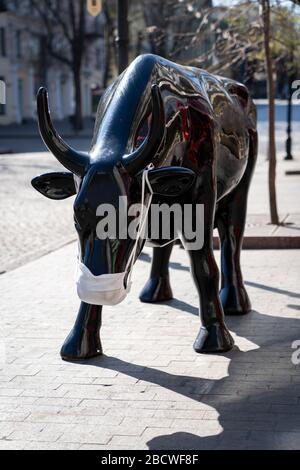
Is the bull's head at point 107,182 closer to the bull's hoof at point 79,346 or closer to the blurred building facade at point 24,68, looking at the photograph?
the bull's hoof at point 79,346

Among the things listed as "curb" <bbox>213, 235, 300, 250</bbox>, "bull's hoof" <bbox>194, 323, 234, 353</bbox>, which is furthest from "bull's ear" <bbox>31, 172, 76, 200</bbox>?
"curb" <bbox>213, 235, 300, 250</bbox>

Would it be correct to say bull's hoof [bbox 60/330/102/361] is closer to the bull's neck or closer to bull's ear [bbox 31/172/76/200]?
bull's ear [bbox 31/172/76/200]

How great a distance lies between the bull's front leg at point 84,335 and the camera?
6.08 meters

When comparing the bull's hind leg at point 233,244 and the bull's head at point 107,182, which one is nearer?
the bull's head at point 107,182

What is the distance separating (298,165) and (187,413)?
18417mm

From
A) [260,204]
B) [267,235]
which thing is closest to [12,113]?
[260,204]

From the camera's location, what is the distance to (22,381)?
575 cm

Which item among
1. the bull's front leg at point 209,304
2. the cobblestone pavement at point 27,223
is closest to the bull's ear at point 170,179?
the bull's front leg at point 209,304

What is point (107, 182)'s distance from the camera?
202 inches

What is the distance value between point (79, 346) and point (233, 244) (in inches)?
82.9

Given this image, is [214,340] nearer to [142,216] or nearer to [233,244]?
[142,216]

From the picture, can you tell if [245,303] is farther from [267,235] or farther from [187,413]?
[267,235]

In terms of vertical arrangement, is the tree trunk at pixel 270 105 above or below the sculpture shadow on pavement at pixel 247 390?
above

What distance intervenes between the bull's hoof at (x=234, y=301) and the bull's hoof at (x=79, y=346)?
172 centimetres
